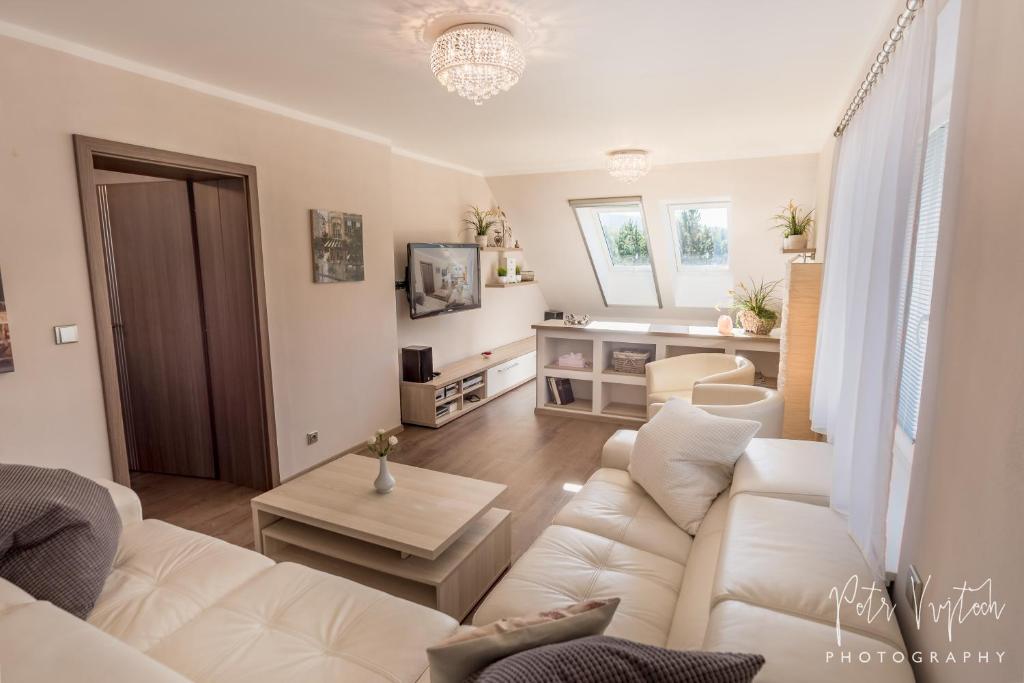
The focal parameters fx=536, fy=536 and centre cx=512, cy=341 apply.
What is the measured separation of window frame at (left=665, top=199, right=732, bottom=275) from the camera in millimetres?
5730

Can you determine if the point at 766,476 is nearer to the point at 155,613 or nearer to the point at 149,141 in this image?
the point at 155,613

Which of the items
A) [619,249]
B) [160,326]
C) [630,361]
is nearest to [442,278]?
[630,361]

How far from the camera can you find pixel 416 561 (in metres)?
2.34

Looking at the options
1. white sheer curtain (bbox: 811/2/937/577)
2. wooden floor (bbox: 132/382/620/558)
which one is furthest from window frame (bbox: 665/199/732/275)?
white sheer curtain (bbox: 811/2/937/577)

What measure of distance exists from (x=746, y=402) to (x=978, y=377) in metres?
2.22

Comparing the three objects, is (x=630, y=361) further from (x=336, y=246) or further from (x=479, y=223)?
(x=336, y=246)

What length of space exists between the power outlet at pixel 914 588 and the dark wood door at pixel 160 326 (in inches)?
158

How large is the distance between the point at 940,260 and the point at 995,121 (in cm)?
34

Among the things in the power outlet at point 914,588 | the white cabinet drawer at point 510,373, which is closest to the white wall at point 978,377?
the power outlet at point 914,588

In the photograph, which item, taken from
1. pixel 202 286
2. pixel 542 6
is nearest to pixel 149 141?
pixel 202 286

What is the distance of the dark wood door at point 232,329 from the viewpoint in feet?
11.4

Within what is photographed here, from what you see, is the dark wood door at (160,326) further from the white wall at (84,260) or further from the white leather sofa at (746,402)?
the white leather sofa at (746,402)

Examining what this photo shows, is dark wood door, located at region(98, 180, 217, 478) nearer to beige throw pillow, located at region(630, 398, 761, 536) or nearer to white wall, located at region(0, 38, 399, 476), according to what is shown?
white wall, located at region(0, 38, 399, 476)

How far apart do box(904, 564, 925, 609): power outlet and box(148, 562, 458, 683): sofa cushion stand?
1246 mm
